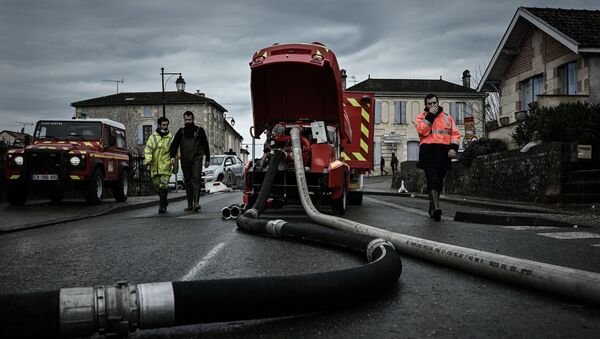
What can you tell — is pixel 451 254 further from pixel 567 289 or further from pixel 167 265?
pixel 167 265

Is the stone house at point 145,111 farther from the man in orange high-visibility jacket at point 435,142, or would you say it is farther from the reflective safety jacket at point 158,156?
the man in orange high-visibility jacket at point 435,142

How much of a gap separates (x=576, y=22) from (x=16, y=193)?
19475 mm

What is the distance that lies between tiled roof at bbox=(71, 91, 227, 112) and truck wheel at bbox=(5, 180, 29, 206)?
1840 inches

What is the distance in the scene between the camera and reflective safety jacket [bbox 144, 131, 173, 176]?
35.6 ft

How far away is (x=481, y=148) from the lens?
1766 centimetres

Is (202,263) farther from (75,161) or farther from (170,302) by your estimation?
(75,161)

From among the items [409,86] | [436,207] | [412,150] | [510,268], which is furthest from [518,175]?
[409,86]

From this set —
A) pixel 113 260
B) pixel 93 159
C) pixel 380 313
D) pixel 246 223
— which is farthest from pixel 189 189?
pixel 380 313

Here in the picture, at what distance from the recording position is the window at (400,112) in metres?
49.5

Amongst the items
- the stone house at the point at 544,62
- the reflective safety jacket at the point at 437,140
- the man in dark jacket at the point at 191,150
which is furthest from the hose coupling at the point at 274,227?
the stone house at the point at 544,62

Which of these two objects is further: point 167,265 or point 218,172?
point 218,172

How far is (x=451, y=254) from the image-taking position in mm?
4281

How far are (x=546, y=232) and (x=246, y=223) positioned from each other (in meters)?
3.65

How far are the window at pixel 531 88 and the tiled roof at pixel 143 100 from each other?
134ft
